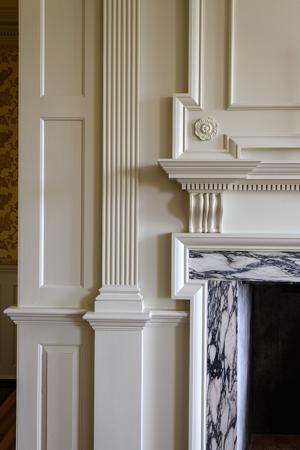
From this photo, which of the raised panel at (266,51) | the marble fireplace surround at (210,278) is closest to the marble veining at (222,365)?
the marble fireplace surround at (210,278)

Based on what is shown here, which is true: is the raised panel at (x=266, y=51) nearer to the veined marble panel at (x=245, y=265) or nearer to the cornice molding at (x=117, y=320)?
the veined marble panel at (x=245, y=265)

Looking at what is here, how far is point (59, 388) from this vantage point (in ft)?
6.39

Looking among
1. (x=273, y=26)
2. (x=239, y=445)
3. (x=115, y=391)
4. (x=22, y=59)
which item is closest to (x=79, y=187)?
(x=22, y=59)

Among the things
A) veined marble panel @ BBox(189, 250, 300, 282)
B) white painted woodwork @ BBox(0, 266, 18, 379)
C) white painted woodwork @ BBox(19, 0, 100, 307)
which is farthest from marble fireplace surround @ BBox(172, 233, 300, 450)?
white painted woodwork @ BBox(0, 266, 18, 379)

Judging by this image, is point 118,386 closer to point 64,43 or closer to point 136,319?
point 136,319

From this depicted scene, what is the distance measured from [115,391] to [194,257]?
618mm

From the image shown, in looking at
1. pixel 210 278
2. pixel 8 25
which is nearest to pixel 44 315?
pixel 210 278

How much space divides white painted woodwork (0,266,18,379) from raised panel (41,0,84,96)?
94.1 inches

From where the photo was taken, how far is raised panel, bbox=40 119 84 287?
1932 millimetres

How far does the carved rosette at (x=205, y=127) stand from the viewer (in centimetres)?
186

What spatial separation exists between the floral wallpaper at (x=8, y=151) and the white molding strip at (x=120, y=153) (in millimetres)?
2276

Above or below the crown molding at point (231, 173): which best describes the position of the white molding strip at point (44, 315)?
below

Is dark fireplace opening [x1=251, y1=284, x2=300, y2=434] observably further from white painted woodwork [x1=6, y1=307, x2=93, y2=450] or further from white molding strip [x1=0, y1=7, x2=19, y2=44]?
white molding strip [x1=0, y1=7, x2=19, y2=44]

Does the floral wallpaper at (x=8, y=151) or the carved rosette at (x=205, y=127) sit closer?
the carved rosette at (x=205, y=127)
